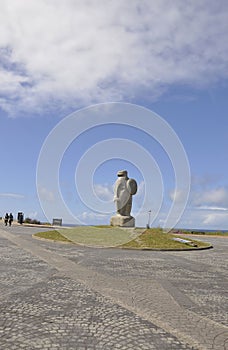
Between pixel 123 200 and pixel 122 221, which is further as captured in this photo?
pixel 123 200

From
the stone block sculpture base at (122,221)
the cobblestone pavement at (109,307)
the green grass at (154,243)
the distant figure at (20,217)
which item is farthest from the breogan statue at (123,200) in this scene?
the distant figure at (20,217)

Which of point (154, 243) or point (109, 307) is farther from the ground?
point (154, 243)

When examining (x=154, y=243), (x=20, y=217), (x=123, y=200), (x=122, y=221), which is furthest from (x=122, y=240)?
(x=20, y=217)

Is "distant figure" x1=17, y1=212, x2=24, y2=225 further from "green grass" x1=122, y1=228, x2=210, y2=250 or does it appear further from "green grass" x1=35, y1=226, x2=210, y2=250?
"green grass" x1=122, y1=228, x2=210, y2=250

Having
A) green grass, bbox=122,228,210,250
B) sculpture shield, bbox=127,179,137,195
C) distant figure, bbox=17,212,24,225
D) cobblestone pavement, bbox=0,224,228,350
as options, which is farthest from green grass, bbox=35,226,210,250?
distant figure, bbox=17,212,24,225

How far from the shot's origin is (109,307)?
653 cm

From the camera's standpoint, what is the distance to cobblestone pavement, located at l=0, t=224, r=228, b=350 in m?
4.84

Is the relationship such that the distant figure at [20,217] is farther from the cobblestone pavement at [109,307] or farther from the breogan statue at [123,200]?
the cobblestone pavement at [109,307]

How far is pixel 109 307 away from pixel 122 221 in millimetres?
21768

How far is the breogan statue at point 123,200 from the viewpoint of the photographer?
1124 inches

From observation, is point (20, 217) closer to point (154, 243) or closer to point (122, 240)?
point (122, 240)

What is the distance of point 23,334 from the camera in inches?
193

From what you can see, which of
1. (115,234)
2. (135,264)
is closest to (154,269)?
(135,264)

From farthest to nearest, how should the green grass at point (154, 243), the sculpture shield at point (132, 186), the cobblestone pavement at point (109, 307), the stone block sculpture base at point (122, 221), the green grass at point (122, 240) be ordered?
the sculpture shield at point (132, 186), the stone block sculpture base at point (122, 221), the green grass at point (122, 240), the green grass at point (154, 243), the cobblestone pavement at point (109, 307)
